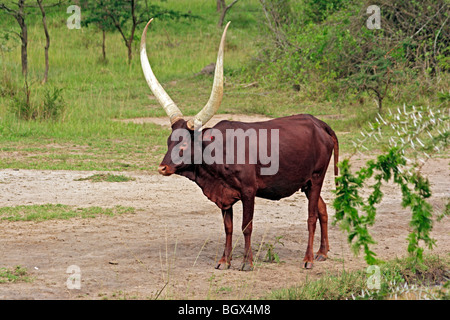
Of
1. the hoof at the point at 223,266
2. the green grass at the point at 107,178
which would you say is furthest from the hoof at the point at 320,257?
the green grass at the point at 107,178

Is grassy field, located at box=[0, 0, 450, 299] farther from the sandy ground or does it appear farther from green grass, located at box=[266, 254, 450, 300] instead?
the sandy ground

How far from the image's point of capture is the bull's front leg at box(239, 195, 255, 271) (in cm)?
552

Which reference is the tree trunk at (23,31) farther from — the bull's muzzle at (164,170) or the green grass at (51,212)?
the bull's muzzle at (164,170)

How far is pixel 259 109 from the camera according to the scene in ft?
45.8

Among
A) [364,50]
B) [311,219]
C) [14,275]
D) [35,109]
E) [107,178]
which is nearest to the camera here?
[14,275]

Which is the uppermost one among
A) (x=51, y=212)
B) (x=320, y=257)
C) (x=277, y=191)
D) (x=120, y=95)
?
(x=120, y=95)

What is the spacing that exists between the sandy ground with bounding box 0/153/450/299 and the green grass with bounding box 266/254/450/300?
0.67 ft

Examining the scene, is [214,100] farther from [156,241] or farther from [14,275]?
[14,275]

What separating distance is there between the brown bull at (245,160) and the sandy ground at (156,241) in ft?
1.27

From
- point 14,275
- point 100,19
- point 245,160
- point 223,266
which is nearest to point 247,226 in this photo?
point 223,266

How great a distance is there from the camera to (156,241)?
641cm

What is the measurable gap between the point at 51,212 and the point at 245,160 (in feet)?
8.80
